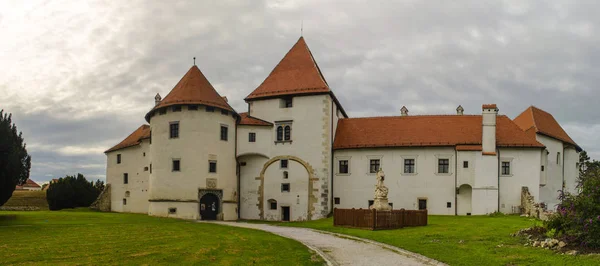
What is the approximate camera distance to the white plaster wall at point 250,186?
4219 cm

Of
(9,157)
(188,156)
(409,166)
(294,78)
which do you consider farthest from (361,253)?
(294,78)

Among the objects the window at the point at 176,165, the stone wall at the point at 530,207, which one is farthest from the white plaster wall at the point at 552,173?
the window at the point at 176,165

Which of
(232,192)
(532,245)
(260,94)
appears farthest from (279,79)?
(532,245)

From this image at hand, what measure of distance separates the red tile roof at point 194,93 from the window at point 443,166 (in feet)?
55.0

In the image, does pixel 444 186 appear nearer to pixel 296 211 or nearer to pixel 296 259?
pixel 296 211

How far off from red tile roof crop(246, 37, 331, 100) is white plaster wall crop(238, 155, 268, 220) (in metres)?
5.27

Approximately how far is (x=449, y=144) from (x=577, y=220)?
2453 cm

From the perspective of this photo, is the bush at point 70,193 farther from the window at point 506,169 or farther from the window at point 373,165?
the window at point 506,169

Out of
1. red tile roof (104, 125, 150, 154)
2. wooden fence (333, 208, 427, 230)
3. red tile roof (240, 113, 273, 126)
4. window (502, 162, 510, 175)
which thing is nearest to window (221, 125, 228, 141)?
red tile roof (240, 113, 273, 126)

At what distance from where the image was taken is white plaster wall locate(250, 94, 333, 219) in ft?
134

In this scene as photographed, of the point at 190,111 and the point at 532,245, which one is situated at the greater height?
the point at 190,111

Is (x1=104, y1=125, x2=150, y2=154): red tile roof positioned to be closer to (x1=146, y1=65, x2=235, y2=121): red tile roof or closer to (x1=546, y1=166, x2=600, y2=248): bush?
(x1=146, y1=65, x2=235, y2=121): red tile roof

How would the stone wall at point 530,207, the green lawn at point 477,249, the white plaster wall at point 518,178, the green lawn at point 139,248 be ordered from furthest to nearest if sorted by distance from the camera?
the white plaster wall at point 518,178 → the stone wall at point 530,207 → the green lawn at point 139,248 → the green lawn at point 477,249

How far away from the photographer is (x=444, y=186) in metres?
40.1
